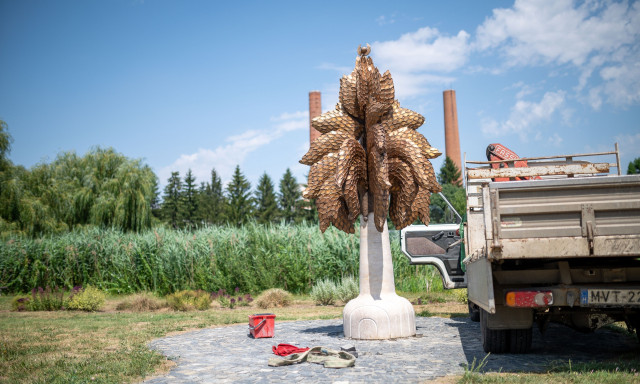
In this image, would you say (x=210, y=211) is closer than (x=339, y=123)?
No

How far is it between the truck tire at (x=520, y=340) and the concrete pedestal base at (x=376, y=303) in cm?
200

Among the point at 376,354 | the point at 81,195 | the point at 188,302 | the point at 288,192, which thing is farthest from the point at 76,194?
the point at 288,192

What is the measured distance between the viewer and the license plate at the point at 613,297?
16.6 feet

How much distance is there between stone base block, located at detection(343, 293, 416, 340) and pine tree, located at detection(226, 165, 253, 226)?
2317 inches

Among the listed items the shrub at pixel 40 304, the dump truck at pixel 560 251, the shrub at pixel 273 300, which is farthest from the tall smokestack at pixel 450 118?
the dump truck at pixel 560 251

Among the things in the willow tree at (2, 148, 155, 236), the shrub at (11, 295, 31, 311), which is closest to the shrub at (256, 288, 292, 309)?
the shrub at (11, 295, 31, 311)

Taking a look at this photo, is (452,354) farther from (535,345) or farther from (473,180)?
(473,180)

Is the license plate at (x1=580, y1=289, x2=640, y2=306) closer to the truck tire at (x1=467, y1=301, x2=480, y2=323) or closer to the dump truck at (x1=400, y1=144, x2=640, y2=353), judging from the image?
the dump truck at (x1=400, y1=144, x2=640, y2=353)

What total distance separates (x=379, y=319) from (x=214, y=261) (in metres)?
10.6

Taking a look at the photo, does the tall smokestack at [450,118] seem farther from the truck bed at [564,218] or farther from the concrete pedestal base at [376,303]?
the truck bed at [564,218]

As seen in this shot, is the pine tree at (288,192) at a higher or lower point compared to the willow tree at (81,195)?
higher

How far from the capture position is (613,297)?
200 inches

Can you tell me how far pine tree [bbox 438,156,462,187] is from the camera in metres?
63.6

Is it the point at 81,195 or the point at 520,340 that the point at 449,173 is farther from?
the point at 520,340
